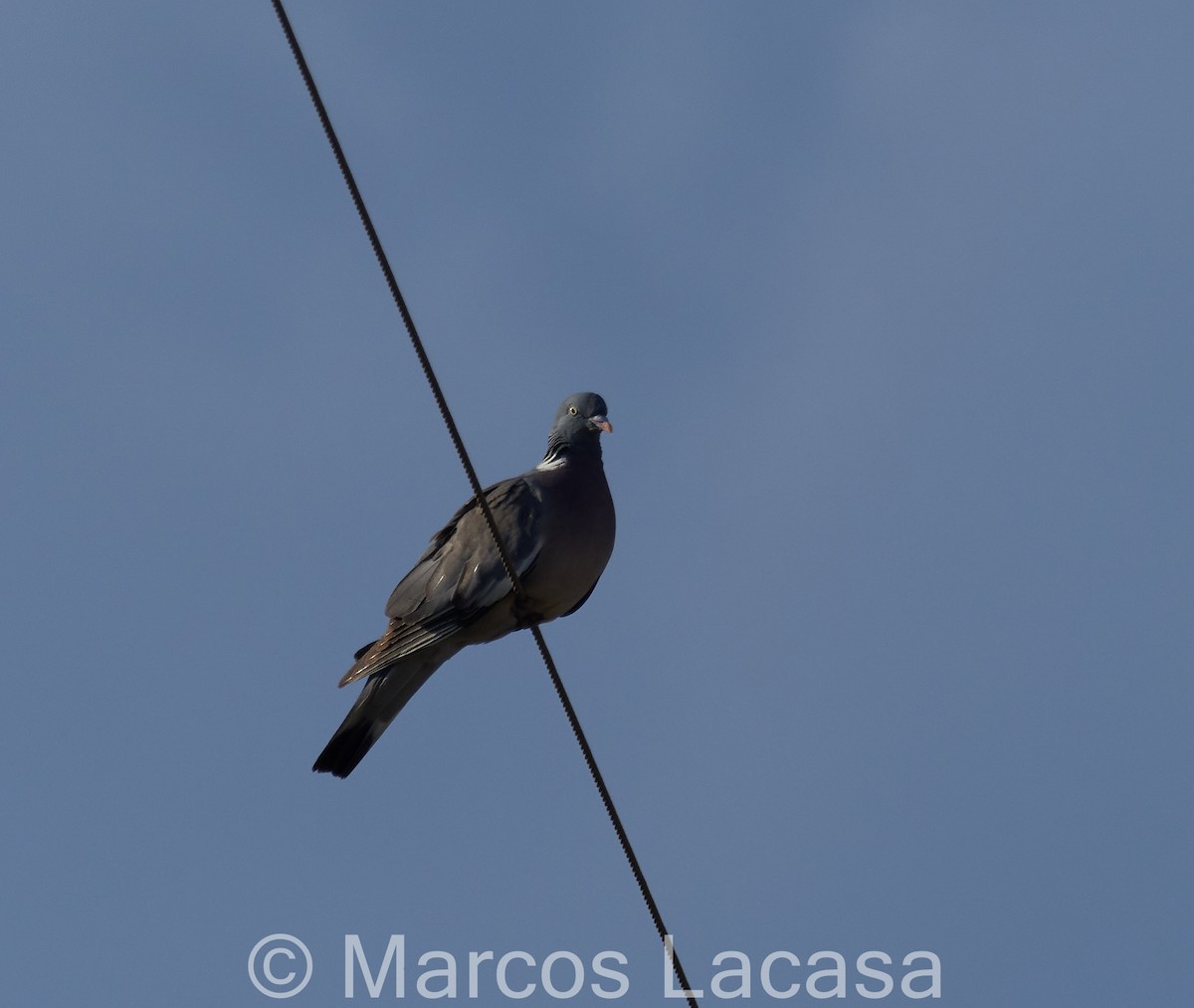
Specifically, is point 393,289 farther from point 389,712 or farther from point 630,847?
point 389,712

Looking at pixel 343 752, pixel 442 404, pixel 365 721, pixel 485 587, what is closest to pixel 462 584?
pixel 485 587

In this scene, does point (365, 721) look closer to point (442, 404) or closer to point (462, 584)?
point (462, 584)

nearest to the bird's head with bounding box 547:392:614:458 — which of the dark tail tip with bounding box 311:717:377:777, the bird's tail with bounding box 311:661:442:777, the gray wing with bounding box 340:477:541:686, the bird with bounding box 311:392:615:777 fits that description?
the bird with bounding box 311:392:615:777

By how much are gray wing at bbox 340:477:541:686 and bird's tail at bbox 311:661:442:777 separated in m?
0.11

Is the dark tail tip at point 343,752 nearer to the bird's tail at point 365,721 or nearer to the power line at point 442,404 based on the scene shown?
the bird's tail at point 365,721

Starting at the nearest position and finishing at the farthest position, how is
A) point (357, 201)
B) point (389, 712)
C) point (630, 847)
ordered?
point (357, 201)
point (630, 847)
point (389, 712)

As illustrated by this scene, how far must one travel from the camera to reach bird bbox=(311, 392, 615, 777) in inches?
253

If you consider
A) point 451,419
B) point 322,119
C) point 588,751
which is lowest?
point 588,751

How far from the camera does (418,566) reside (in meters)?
6.84

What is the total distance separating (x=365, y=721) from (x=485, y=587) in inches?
25.9

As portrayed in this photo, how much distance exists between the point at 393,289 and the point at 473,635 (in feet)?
8.80

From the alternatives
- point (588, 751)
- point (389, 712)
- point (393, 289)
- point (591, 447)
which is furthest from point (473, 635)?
point (393, 289)

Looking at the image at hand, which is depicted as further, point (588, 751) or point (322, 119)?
point (588, 751)

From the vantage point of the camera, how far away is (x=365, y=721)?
256 inches
